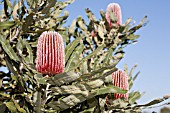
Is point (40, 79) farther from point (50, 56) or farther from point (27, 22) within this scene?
point (27, 22)

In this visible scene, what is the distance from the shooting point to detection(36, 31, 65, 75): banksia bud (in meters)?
2.38

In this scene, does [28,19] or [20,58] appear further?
[28,19]

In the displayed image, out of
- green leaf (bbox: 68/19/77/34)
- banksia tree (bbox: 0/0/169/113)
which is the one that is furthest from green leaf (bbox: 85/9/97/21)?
banksia tree (bbox: 0/0/169/113)

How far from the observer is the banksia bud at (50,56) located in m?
2.38

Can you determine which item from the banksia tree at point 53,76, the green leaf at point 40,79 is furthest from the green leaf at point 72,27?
the green leaf at point 40,79

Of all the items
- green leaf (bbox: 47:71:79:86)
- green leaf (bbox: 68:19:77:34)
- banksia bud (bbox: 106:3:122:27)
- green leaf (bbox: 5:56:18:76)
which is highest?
banksia bud (bbox: 106:3:122:27)

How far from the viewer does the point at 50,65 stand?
238 centimetres

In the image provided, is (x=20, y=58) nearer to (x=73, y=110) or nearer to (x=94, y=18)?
(x=73, y=110)

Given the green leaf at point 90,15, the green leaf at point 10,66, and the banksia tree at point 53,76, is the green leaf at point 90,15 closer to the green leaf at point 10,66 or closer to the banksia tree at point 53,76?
the banksia tree at point 53,76

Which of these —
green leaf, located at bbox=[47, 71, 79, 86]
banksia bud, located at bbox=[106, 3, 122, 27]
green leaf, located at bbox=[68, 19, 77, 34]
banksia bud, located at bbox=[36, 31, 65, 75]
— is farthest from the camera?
banksia bud, located at bbox=[106, 3, 122, 27]

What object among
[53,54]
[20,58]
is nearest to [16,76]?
[20,58]

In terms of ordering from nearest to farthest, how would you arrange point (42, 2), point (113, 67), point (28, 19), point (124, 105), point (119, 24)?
Result: point (113, 67) → point (124, 105) → point (28, 19) → point (42, 2) → point (119, 24)

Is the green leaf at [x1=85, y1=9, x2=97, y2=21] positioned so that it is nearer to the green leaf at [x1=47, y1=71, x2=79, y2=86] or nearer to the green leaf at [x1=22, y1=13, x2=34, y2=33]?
the green leaf at [x1=22, y1=13, x2=34, y2=33]

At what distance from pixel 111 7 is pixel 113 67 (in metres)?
2.95
